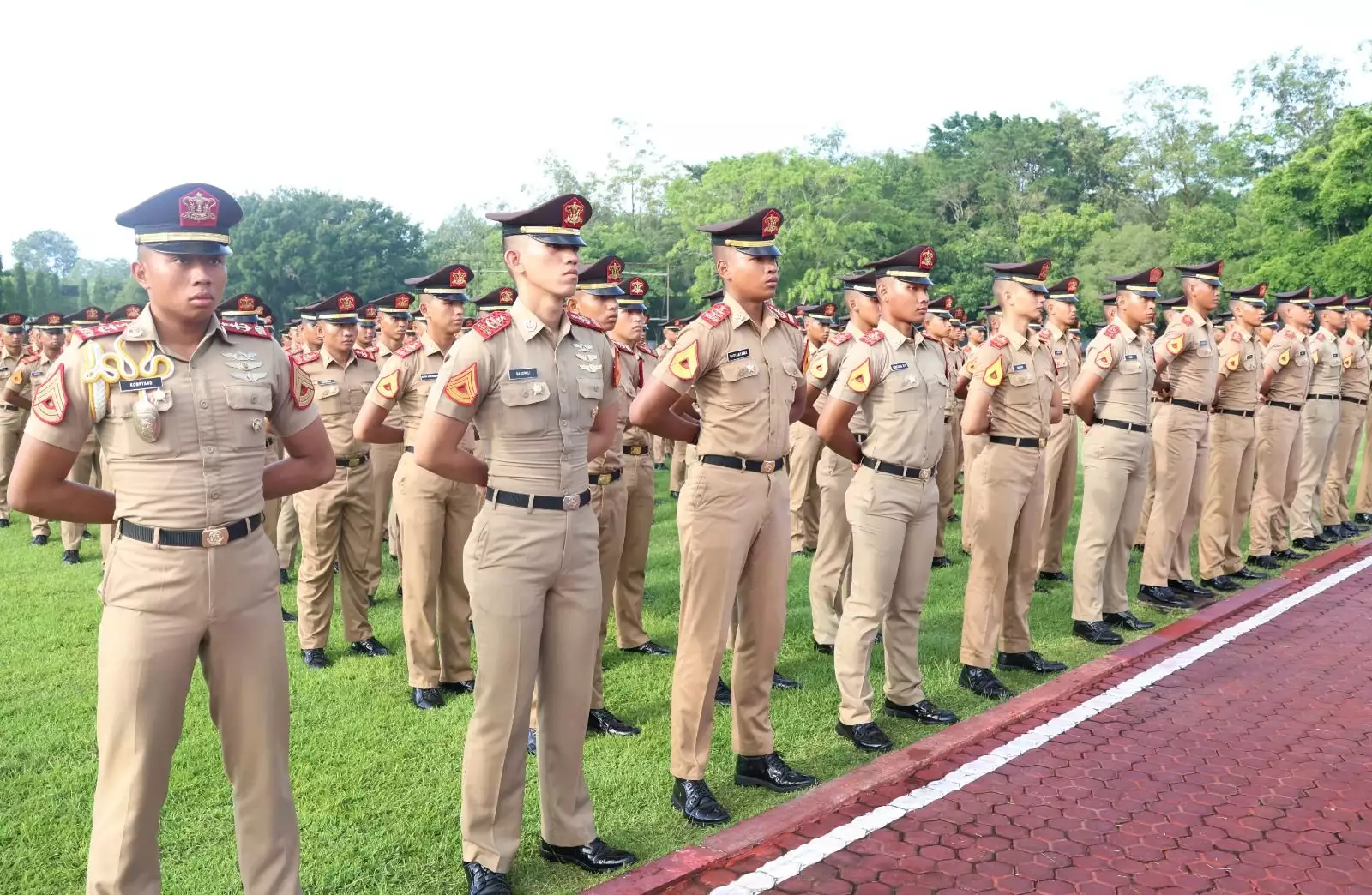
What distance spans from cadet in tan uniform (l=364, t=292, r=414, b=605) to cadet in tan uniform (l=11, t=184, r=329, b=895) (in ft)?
11.1

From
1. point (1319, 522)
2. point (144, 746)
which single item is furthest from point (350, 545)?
point (1319, 522)

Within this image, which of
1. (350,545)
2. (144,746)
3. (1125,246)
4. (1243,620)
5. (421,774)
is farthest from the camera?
(1125,246)

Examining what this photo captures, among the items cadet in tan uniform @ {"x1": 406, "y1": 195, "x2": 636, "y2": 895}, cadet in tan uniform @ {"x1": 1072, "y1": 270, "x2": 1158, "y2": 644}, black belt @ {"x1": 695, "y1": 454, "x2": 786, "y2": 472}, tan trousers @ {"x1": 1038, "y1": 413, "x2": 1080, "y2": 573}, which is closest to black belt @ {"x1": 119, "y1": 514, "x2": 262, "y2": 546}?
cadet in tan uniform @ {"x1": 406, "y1": 195, "x2": 636, "y2": 895}

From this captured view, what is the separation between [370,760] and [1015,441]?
4015 millimetres

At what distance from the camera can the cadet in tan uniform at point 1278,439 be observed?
1014 centimetres

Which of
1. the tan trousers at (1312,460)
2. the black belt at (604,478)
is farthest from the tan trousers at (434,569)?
the tan trousers at (1312,460)

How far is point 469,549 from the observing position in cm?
407

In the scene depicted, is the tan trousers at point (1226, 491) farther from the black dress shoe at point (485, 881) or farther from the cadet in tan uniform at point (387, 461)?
the black dress shoe at point (485, 881)

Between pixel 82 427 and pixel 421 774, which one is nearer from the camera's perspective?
pixel 82 427

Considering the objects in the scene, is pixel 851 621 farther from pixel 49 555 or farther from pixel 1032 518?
pixel 49 555

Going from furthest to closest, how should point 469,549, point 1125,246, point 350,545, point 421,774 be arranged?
point 1125,246 < point 350,545 < point 421,774 < point 469,549

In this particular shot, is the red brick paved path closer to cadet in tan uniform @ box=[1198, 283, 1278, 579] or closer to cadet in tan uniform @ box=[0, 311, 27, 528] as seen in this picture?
cadet in tan uniform @ box=[1198, 283, 1278, 579]

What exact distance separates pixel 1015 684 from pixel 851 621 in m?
1.55

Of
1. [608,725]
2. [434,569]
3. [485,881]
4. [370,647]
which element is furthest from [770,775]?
[370,647]
